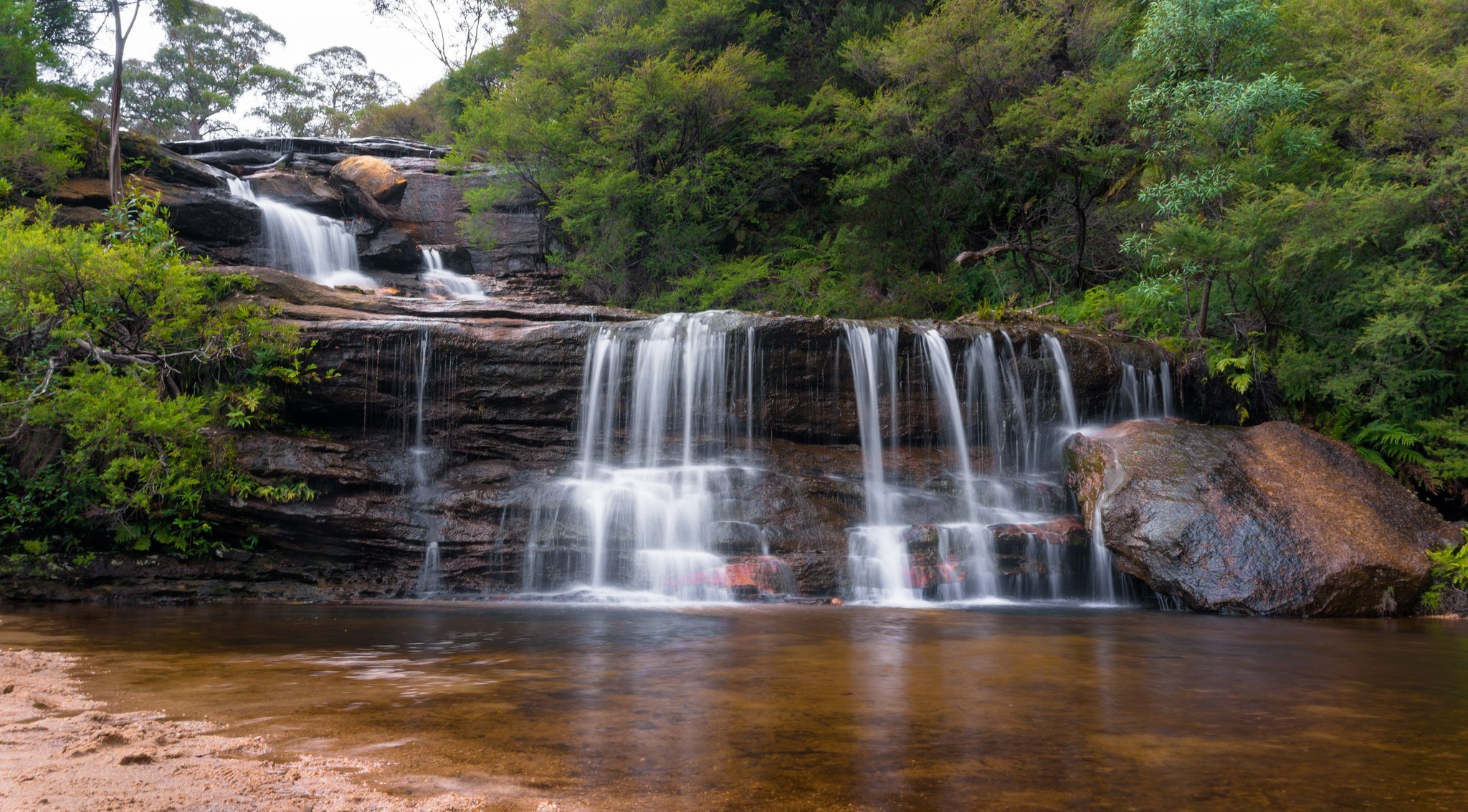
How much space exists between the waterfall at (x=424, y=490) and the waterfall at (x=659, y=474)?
1194 mm

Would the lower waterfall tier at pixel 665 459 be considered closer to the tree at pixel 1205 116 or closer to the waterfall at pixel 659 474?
the waterfall at pixel 659 474

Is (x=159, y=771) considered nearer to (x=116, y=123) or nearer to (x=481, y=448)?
(x=481, y=448)

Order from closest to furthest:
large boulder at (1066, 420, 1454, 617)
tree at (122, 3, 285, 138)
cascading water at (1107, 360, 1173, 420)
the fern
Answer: large boulder at (1066, 420, 1454, 617), the fern, cascading water at (1107, 360, 1173, 420), tree at (122, 3, 285, 138)

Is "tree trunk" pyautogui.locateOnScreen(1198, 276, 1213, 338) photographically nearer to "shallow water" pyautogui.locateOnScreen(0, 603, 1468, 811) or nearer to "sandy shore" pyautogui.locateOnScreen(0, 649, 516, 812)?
"shallow water" pyautogui.locateOnScreen(0, 603, 1468, 811)

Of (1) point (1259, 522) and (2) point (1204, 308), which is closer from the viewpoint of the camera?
(1) point (1259, 522)

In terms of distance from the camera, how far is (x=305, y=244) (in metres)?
19.7

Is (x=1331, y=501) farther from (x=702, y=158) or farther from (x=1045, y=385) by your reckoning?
(x=702, y=158)

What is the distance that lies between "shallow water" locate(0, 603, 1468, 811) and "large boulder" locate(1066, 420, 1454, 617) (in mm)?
1071

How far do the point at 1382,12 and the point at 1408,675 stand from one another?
12.7m

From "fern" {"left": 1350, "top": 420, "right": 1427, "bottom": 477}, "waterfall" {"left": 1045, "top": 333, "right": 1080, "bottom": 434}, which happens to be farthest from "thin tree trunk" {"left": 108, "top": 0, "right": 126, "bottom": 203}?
"fern" {"left": 1350, "top": 420, "right": 1427, "bottom": 477}

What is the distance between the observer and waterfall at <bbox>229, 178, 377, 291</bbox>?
19078mm

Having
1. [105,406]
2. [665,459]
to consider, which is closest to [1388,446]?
[665,459]

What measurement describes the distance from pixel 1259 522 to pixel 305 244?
2010 centimetres

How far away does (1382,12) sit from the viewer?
13.4m
